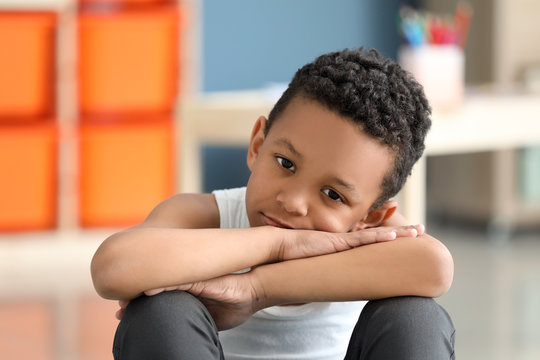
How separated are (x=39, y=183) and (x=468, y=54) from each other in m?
1.74

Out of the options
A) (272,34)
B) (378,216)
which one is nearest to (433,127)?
(378,216)

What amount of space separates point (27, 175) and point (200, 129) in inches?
36.8

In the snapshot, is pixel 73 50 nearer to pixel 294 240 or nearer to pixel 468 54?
pixel 468 54

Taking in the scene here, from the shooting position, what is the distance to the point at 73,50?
2768 millimetres

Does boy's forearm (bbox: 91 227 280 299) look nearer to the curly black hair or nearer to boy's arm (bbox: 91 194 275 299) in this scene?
boy's arm (bbox: 91 194 275 299)

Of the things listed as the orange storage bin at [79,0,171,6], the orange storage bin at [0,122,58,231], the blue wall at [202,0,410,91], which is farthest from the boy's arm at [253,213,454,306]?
the blue wall at [202,0,410,91]

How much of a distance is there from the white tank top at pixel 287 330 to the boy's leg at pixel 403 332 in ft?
0.43

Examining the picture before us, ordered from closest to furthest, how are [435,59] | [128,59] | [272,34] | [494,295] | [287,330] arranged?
[287,330] → [435,59] → [494,295] → [128,59] → [272,34]

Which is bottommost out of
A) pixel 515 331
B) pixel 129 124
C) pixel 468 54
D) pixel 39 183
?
pixel 515 331

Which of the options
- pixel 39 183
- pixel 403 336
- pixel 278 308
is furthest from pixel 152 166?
pixel 403 336

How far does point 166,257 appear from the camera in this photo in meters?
0.92

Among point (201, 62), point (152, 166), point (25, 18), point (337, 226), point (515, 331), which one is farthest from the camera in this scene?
point (201, 62)

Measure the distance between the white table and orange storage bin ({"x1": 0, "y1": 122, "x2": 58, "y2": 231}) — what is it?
787 mm

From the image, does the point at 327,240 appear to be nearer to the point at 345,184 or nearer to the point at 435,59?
the point at 345,184
